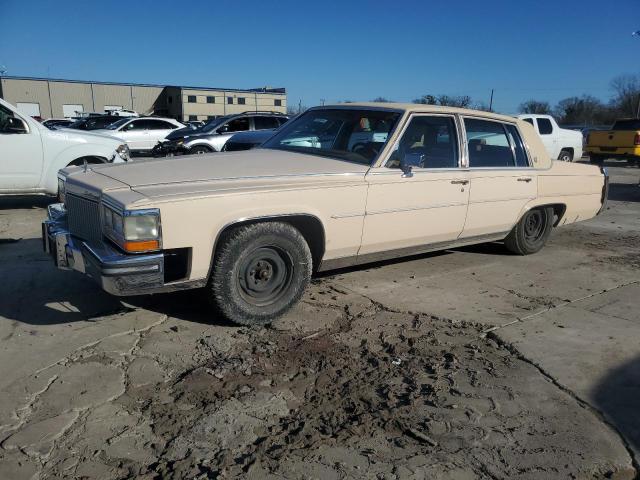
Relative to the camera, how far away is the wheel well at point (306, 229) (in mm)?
3582

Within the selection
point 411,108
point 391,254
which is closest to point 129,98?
point 411,108

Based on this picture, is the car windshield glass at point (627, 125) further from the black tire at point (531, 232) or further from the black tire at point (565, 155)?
the black tire at point (531, 232)

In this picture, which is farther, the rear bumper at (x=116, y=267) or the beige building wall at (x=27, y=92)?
the beige building wall at (x=27, y=92)

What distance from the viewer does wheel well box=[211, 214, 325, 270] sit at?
3582mm

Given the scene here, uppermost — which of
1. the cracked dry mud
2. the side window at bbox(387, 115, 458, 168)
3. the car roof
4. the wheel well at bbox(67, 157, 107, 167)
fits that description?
the car roof

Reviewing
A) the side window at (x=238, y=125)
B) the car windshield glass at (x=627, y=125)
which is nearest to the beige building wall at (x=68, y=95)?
the side window at (x=238, y=125)

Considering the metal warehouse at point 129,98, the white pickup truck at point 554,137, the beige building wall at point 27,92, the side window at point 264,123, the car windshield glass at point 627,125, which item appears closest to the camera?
the side window at point 264,123

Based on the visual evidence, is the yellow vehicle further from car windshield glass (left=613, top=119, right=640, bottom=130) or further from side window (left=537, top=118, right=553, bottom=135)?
side window (left=537, top=118, right=553, bottom=135)

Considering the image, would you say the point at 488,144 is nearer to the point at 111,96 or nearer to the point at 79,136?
the point at 79,136

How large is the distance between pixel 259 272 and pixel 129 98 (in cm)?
6894

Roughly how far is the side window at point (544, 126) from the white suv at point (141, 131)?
12390 mm

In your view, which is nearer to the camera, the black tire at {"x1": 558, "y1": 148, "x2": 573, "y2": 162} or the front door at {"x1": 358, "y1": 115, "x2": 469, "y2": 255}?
the front door at {"x1": 358, "y1": 115, "x2": 469, "y2": 255}

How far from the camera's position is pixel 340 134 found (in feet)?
15.8

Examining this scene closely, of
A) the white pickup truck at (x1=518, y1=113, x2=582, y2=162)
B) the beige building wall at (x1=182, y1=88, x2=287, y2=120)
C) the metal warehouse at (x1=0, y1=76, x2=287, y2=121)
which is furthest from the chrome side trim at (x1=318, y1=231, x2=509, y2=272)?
the beige building wall at (x1=182, y1=88, x2=287, y2=120)
